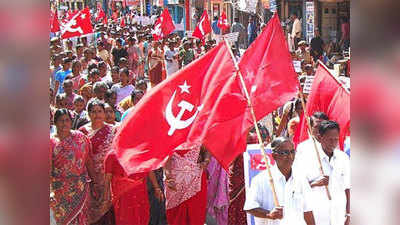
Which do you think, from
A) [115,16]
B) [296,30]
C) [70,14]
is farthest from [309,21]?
[115,16]

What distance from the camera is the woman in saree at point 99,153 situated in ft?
18.7

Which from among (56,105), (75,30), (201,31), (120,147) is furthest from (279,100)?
(75,30)

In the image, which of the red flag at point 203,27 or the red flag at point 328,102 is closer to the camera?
the red flag at point 328,102

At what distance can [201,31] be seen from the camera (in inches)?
347

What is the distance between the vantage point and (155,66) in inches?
321

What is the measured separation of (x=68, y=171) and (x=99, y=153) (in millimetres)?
357

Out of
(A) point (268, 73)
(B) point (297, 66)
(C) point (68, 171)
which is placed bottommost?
(C) point (68, 171)

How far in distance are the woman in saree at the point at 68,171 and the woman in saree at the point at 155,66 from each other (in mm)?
1971

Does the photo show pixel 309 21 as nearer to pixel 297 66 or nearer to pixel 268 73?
pixel 297 66

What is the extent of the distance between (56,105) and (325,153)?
2323 millimetres

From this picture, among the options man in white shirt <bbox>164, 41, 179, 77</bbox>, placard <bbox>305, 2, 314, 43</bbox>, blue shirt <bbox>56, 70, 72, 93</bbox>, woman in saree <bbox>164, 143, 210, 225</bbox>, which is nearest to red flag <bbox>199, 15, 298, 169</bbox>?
woman in saree <bbox>164, 143, 210, 225</bbox>

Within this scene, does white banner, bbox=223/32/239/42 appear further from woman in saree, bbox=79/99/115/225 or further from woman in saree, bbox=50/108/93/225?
woman in saree, bbox=50/108/93/225

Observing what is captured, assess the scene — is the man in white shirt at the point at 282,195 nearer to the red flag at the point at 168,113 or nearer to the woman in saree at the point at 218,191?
the red flag at the point at 168,113

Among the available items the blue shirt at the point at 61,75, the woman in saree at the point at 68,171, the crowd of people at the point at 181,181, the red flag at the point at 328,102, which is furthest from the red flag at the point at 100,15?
the woman in saree at the point at 68,171
